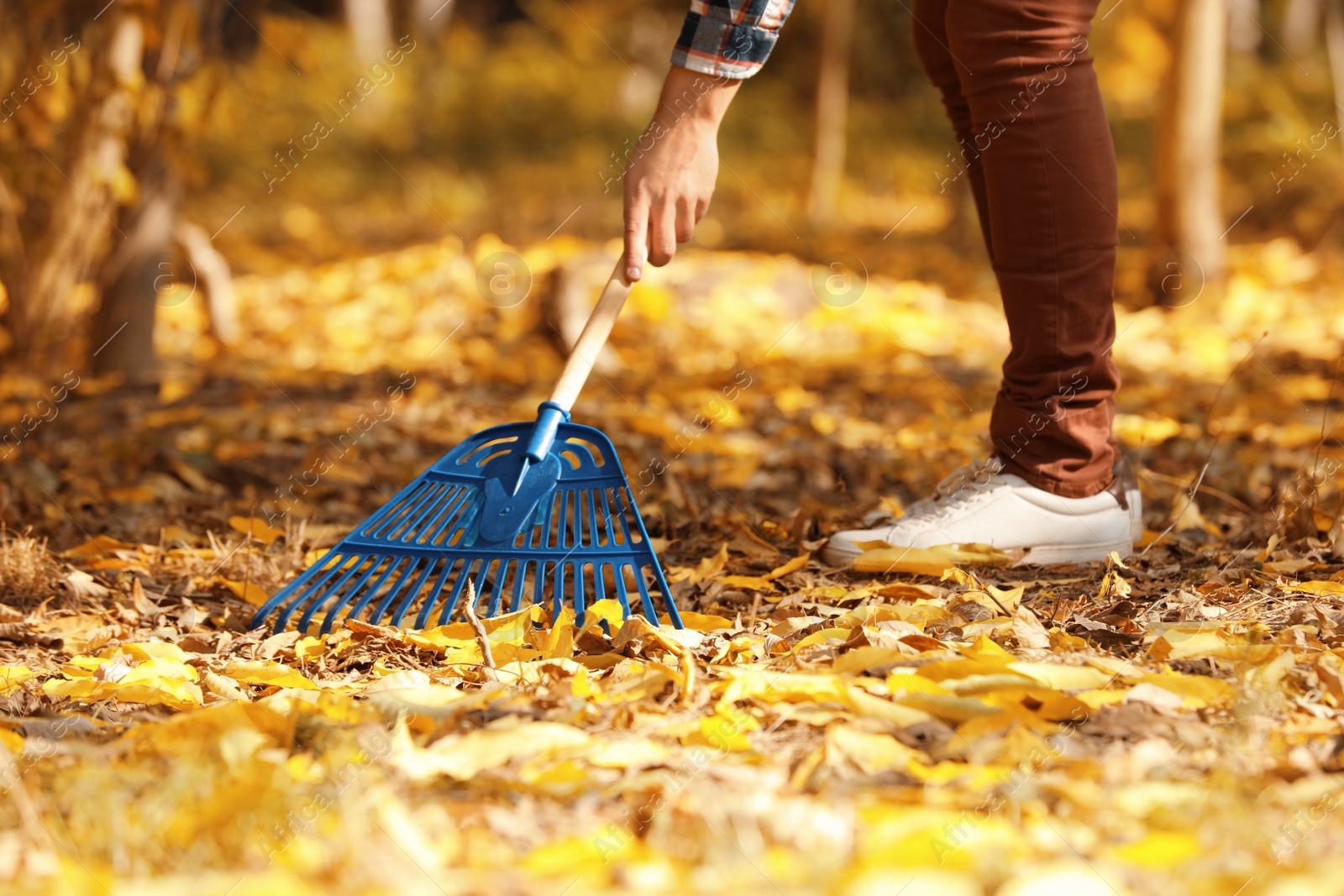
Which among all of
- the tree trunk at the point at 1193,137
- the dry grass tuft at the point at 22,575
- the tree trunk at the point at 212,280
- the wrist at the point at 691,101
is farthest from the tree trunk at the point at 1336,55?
the dry grass tuft at the point at 22,575

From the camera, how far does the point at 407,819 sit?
3.18 ft

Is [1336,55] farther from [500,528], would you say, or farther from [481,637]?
[481,637]

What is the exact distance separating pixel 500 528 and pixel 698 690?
56 centimetres

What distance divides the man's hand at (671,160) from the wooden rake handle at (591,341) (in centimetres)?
4

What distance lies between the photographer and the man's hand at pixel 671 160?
5.79 feet

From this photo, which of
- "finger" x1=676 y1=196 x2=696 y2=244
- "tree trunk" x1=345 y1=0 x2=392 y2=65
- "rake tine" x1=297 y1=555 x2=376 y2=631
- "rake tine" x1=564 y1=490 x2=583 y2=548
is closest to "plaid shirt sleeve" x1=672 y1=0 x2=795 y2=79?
"finger" x1=676 y1=196 x2=696 y2=244

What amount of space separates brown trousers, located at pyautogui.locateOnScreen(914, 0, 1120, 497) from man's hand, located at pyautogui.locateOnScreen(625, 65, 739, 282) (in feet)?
1.38

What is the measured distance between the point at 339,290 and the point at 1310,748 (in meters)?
5.35

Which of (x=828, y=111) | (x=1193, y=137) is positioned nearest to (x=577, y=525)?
(x=1193, y=137)

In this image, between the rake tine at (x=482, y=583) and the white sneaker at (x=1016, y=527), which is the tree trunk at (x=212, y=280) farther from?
the white sneaker at (x=1016, y=527)

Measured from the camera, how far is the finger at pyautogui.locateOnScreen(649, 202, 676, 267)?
180 centimetres

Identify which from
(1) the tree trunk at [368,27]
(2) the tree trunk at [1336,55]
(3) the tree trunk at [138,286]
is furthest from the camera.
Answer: (1) the tree trunk at [368,27]

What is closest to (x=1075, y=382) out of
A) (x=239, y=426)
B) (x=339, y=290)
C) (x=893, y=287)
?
(x=239, y=426)

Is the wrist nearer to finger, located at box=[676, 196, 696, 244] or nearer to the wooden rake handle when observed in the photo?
finger, located at box=[676, 196, 696, 244]
